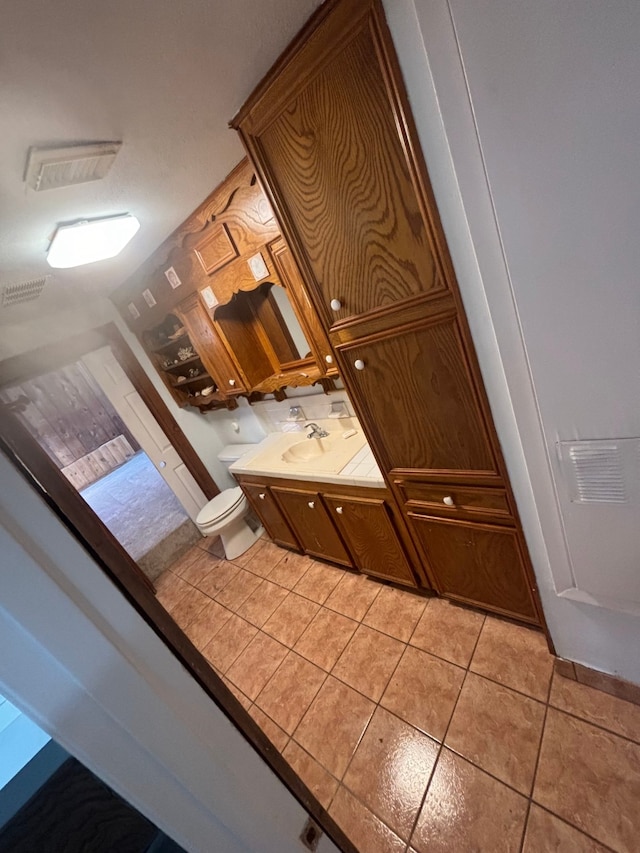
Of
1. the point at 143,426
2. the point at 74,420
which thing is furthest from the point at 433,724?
the point at 74,420

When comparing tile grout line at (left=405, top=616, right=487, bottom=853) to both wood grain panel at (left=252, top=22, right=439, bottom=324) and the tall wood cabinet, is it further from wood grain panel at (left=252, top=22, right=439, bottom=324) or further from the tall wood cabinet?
wood grain panel at (left=252, top=22, right=439, bottom=324)

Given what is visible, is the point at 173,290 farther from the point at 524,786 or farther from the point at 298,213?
the point at 524,786

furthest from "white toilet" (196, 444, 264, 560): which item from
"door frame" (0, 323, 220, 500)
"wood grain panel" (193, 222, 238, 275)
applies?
"wood grain panel" (193, 222, 238, 275)

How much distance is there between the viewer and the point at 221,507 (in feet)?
9.12

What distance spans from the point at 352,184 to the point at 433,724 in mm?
1946

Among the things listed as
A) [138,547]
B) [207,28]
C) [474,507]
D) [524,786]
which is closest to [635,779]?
[524,786]

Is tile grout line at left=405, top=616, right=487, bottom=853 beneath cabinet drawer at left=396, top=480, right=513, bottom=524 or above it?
beneath

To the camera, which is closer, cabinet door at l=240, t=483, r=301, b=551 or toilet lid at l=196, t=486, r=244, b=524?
cabinet door at l=240, t=483, r=301, b=551

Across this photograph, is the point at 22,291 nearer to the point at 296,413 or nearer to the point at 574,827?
the point at 296,413

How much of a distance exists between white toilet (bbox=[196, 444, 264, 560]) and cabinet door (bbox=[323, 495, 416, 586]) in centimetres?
110

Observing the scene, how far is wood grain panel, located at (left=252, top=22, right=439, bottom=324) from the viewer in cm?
89

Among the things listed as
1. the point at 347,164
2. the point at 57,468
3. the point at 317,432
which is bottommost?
the point at 317,432

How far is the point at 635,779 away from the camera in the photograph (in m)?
1.03

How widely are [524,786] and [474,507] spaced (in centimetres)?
89
